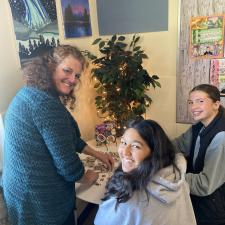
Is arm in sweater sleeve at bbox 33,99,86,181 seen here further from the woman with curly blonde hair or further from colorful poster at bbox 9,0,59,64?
colorful poster at bbox 9,0,59,64

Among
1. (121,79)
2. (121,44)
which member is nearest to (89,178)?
(121,79)

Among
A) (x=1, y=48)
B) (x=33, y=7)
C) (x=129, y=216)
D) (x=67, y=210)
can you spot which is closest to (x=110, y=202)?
(x=129, y=216)

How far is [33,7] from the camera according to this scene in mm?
1496

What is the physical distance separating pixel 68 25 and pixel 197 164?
1.42m

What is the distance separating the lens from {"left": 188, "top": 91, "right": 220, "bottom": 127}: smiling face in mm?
1336

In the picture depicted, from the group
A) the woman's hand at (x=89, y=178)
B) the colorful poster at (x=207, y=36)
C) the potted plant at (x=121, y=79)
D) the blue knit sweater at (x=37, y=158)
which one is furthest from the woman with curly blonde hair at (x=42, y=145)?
the colorful poster at (x=207, y=36)

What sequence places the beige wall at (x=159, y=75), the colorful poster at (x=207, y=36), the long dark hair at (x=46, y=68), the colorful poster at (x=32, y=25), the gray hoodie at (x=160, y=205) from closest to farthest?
the gray hoodie at (x=160, y=205) < the long dark hair at (x=46, y=68) < the colorful poster at (x=32, y=25) < the colorful poster at (x=207, y=36) < the beige wall at (x=159, y=75)

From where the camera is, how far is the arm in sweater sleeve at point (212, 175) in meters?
1.17

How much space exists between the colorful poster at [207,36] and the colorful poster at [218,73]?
5cm

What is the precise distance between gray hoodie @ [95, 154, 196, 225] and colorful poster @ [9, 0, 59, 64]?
1081 millimetres

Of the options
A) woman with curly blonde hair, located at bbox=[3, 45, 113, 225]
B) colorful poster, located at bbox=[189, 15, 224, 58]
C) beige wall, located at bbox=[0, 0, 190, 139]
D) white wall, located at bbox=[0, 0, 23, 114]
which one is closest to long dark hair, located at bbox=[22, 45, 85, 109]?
woman with curly blonde hair, located at bbox=[3, 45, 113, 225]

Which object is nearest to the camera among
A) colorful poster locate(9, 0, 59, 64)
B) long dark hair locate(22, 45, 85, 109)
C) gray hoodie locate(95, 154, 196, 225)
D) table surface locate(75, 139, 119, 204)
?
gray hoodie locate(95, 154, 196, 225)

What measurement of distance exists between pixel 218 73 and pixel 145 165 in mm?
1376

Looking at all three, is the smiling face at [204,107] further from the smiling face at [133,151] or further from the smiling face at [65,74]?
the smiling face at [65,74]
